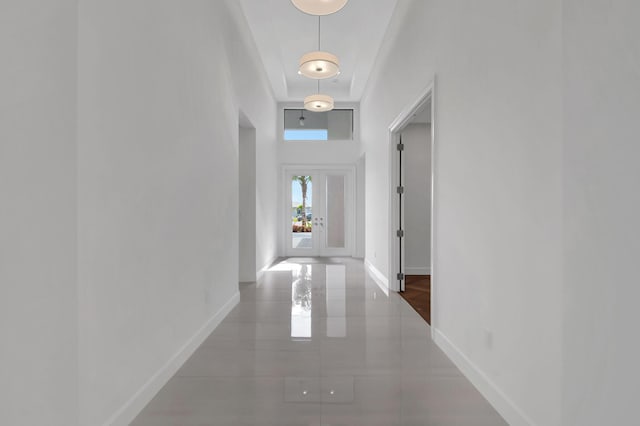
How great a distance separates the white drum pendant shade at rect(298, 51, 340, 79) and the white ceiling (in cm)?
62

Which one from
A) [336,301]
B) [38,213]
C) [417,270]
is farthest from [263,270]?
[38,213]

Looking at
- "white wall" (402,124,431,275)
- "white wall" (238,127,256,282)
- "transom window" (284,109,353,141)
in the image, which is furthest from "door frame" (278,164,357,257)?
"white wall" (238,127,256,282)

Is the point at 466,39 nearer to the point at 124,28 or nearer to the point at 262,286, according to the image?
the point at 124,28

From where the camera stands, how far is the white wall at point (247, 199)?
5.93 metres

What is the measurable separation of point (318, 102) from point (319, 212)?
3328mm

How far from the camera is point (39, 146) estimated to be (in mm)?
1418

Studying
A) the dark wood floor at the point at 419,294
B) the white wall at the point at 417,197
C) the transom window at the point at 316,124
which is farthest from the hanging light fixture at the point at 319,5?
the transom window at the point at 316,124

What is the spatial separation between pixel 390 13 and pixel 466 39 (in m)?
2.72

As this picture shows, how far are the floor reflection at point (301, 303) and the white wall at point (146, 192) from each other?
2.67 ft

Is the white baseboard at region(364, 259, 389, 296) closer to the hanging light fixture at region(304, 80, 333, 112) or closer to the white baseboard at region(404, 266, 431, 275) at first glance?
the white baseboard at region(404, 266, 431, 275)

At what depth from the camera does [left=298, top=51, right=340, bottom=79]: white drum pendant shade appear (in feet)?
16.5

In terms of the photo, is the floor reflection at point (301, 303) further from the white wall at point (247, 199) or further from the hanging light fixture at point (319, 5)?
the hanging light fixture at point (319, 5)

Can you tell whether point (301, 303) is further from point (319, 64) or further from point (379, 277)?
point (319, 64)

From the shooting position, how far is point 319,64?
516 cm
